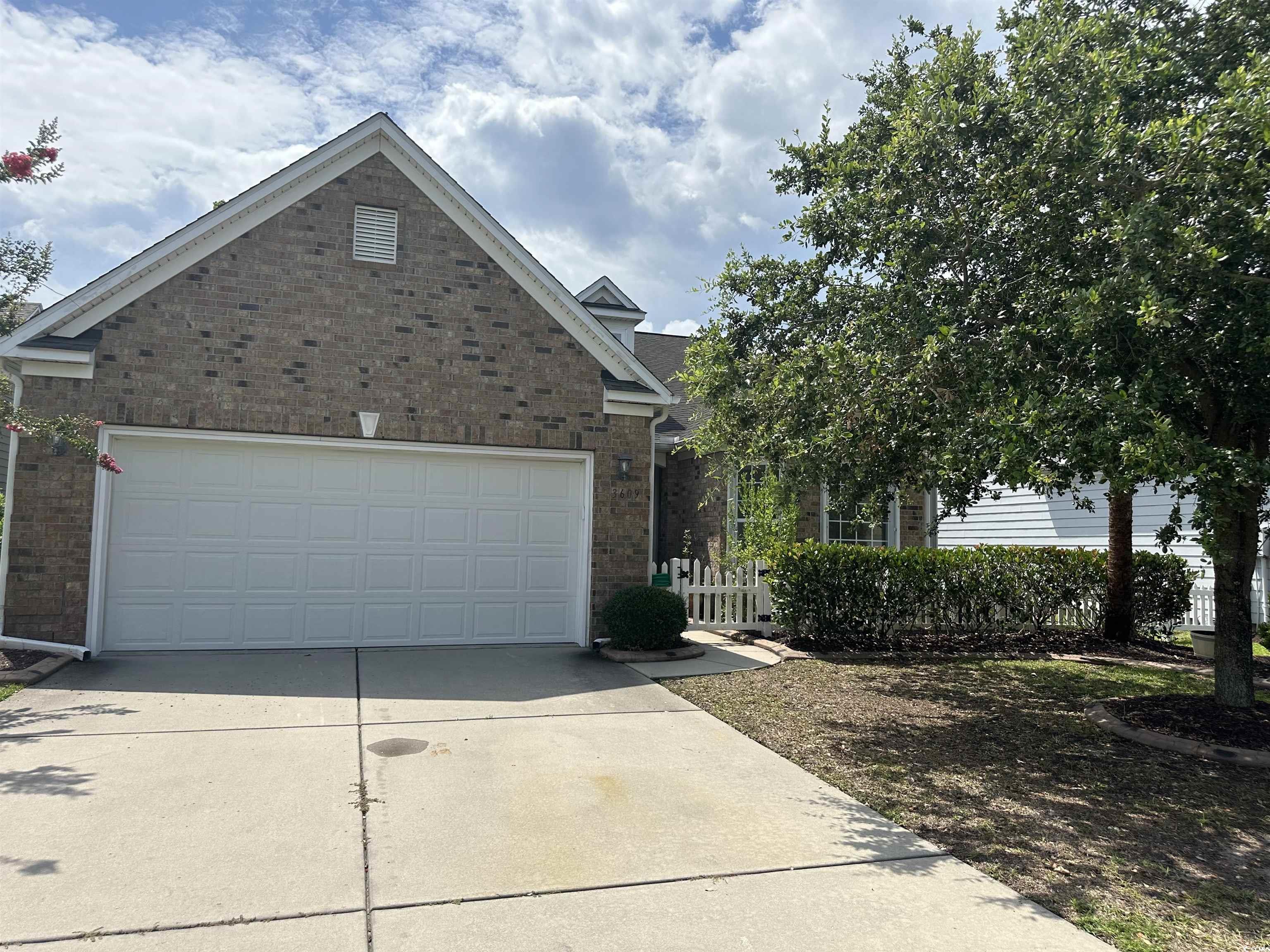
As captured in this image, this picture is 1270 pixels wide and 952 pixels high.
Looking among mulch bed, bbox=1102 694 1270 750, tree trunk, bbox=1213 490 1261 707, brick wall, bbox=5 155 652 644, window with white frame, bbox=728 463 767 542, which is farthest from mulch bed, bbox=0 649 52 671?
tree trunk, bbox=1213 490 1261 707

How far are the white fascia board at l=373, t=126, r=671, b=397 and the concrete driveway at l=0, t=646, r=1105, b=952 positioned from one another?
16.5 ft

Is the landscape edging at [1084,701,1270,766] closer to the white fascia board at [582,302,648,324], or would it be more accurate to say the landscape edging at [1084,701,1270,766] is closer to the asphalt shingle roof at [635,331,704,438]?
the asphalt shingle roof at [635,331,704,438]

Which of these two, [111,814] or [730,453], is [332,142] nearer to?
[730,453]

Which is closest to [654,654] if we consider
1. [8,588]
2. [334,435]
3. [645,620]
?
[645,620]

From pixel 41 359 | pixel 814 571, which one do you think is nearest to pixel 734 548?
pixel 814 571

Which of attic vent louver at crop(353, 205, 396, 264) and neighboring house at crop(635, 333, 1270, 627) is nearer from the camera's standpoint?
attic vent louver at crop(353, 205, 396, 264)

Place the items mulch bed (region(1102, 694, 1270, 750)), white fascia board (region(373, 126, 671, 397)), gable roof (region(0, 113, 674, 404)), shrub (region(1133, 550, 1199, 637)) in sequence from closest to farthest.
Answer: mulch bed (region(1102, 694, 1270, 750))
gable roof (region(0, 113, 674, 404))
white fascia board (region(373, 126, 671, 397))
shrub (region(1133, 550, 1199, 637))

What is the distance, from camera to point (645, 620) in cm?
1002

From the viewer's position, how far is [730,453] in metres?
9.57

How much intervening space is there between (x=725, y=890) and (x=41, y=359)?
907 centimetres

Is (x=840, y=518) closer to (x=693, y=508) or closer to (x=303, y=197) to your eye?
(x=693, y=508)

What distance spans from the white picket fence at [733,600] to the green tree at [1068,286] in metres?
4.36

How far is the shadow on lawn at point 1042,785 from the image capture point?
408 cm

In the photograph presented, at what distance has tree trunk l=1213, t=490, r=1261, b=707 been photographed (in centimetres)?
696
